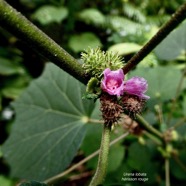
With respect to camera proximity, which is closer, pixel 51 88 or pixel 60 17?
pixel 51 88

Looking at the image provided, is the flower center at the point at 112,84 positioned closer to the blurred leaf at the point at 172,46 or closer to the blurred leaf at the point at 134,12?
the blurred leaf at the point at 172,46

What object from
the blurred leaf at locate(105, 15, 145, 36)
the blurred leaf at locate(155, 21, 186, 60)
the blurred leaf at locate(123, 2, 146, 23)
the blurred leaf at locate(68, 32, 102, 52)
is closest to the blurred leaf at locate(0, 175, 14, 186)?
the blurred leaf at locate(155, 21, 186, 60)

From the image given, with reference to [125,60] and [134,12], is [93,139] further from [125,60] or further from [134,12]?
[134,12]

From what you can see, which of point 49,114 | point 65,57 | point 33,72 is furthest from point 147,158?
point 33,72

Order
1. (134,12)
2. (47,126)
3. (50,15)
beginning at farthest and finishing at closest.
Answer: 1. (134,12)
2. (50,15)
3. (47,126)

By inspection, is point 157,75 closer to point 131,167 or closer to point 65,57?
point 131,167

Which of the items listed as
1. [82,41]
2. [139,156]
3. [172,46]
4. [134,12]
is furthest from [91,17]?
[139,156]

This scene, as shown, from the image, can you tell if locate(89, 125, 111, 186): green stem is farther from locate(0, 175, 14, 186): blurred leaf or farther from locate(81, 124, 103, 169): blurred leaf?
locate(0, 175, 14, 186): blurred leaf
